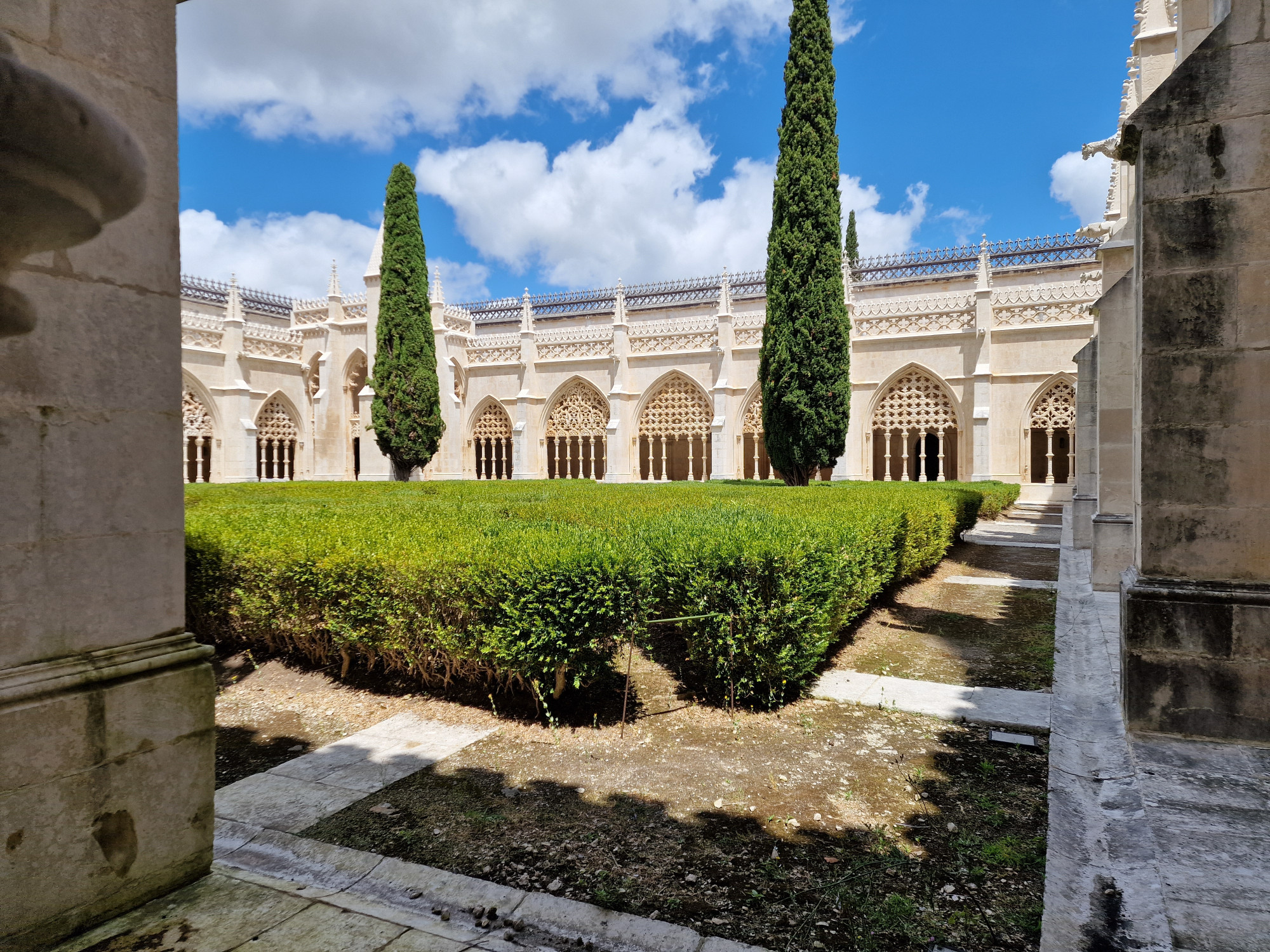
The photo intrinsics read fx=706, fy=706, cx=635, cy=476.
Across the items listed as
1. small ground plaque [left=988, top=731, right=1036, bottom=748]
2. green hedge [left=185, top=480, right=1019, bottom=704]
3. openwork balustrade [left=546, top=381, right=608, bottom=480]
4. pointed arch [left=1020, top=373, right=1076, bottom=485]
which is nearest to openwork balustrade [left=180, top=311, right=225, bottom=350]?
openwork balustrade [left=546, top=381, right=608, bottom=480]

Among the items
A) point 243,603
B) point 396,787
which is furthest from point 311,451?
point 396,787

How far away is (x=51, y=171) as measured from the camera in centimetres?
129

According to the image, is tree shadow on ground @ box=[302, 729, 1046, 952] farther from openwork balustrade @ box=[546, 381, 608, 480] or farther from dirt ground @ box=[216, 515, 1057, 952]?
openwork balustrade @ box=[546, 381, 608, 480]

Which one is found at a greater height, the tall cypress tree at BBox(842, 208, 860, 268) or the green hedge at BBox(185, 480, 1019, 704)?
the tall cypress tree at BBox(842, 208, 860, 268)

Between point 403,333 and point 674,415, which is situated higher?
point 403,333

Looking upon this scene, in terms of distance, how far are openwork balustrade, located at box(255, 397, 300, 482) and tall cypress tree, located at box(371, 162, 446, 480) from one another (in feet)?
26.7

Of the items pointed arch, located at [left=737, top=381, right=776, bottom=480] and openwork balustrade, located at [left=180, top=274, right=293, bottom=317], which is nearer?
pointed arch, located at [left=737, top=381, right=776, bottom=480]

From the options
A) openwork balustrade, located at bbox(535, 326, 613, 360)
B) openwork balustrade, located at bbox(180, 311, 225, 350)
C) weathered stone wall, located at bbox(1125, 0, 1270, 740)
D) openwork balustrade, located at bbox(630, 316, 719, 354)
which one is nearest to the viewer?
weathered stone wall, located at bbox(1125, 0, 1270, 740)

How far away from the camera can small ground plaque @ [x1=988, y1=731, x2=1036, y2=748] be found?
12.7 feet

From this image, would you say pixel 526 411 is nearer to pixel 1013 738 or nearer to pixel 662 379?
pixel 662 379

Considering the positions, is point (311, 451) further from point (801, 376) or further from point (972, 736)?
point (972, 736)

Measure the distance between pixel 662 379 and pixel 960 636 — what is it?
807 inches

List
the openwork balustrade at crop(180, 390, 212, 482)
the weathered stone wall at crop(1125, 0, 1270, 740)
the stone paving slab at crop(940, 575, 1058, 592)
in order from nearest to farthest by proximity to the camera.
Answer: the weathered stone wall at crop(1125, 0, 1270, 740), the stone paving slab at crop(940, 575, 1058, 592), the openwork balustrade at crop(180, 390, 212, 482)

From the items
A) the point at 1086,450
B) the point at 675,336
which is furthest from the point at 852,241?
the point at 1086,450
